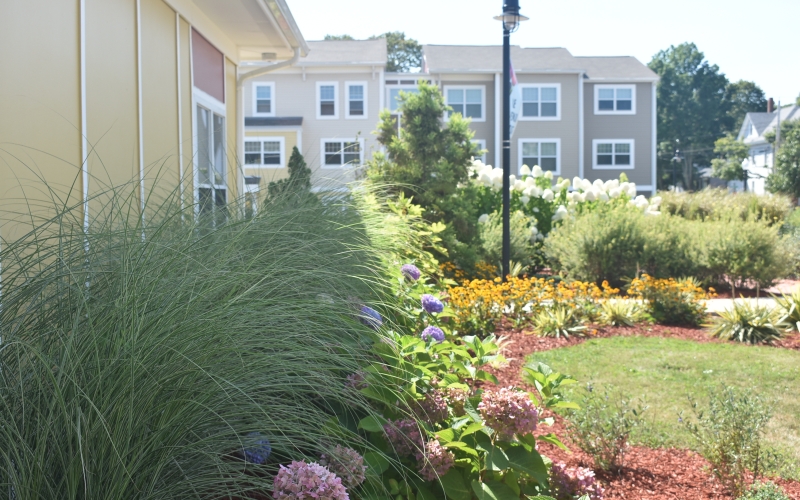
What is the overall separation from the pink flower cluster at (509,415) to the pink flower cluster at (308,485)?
34.6 inches

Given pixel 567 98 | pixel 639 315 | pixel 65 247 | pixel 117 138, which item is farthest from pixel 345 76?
pixel 65 247

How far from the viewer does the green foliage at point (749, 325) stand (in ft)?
25.1

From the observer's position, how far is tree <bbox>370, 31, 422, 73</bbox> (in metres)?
58.6

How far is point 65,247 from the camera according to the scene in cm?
263

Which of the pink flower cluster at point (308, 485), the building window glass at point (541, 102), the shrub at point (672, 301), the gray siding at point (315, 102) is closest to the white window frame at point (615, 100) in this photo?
the building window glass at point (541, 102)

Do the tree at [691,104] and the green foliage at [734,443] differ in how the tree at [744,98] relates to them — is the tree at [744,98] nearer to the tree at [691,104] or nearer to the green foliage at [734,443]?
the tree at [691,104]

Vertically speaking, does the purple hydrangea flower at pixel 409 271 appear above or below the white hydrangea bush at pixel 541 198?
below

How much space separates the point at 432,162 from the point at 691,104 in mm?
63495

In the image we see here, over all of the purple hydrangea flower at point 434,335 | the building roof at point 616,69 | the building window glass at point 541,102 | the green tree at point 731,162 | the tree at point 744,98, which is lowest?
the purple hydrangea flower at point 434,335

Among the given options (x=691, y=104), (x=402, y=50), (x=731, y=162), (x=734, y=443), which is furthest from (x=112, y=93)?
(x=691, y=104)

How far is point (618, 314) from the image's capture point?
329 inches

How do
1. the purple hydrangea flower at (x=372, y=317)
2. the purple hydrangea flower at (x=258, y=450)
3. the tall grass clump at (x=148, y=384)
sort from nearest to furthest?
the tall grass clump at (x=148, y=384) < the purple hydrangea flower at (x=258, y=450) < the purple hydrangea flower at (x=372, y=317)

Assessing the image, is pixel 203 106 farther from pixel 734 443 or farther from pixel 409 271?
pixel 734 443

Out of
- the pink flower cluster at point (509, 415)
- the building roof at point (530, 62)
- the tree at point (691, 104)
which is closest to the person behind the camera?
the pink flower cluster at point (509, 415)
